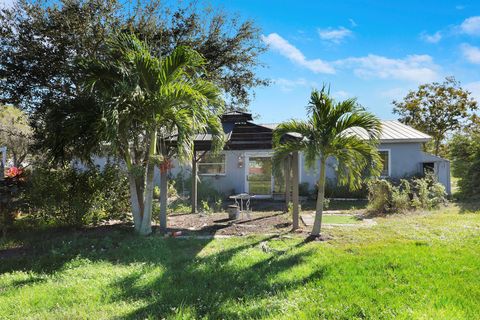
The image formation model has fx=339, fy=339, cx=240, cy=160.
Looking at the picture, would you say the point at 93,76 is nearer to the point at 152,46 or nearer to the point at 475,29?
the point at 152,46

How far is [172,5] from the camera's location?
9.32 m

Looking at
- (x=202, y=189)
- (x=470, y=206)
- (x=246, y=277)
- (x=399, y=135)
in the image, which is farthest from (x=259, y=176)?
(x=246, y=277)

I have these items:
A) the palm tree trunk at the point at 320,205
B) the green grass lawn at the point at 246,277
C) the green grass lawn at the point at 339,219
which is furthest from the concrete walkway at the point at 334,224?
the palm tree trunk at the point at 320,205

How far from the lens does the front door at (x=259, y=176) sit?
16266 mm

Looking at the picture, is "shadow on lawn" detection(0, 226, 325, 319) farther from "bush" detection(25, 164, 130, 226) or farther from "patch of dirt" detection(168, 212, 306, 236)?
"patch of dirt" detection(168, 212, 306, 236)

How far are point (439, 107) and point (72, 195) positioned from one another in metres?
24.6

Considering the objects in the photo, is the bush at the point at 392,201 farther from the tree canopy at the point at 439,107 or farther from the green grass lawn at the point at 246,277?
the tree canopy at the point at 439,107

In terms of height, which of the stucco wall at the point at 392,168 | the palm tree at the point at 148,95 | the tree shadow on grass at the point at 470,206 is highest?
the palm tree at the point at 148,95

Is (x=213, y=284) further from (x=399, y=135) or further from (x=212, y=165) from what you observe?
(x=399, y=135)

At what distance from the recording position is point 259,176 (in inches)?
642

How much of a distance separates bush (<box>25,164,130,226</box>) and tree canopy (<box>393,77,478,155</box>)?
23029mm

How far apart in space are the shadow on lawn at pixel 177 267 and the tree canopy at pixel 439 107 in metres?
22.1

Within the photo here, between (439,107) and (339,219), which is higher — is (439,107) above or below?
above

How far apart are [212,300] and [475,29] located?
38.2ft
